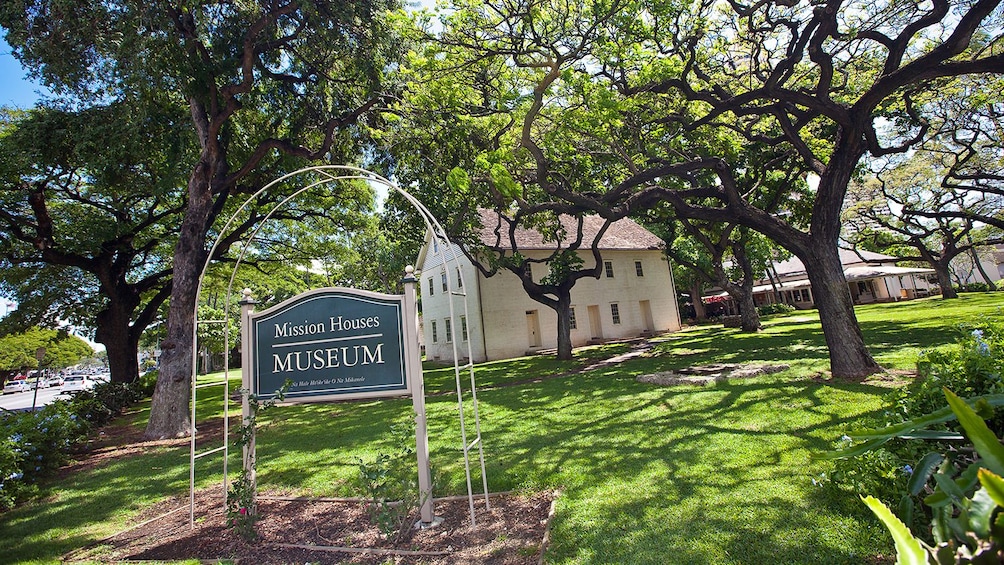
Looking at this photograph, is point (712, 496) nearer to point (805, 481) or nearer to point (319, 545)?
point (805, 481)

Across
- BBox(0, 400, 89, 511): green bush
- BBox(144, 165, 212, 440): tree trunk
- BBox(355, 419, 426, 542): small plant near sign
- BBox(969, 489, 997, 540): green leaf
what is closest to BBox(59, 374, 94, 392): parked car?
BBox(144, 165, 212, 440): tree trunk

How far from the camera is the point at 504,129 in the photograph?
1073 cm

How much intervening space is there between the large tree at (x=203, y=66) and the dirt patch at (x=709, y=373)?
921cm

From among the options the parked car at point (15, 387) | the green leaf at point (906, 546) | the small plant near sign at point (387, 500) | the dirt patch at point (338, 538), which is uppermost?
the parked car at point (15, 387)

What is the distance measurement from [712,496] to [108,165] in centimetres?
1406

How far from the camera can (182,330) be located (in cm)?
1021

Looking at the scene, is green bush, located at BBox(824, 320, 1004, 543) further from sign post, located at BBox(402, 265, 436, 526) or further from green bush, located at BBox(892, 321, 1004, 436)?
sign post, located at BBox(402, 265, 436, 526)

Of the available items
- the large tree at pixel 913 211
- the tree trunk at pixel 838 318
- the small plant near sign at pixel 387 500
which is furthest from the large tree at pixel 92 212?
the large tree at pixel 913 211

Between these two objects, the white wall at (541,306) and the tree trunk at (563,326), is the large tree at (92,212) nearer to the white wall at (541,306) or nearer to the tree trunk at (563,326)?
the white wall at (541,306)

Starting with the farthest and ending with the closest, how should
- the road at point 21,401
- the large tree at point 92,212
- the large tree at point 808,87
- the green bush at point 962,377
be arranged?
the road at point 21,401
the large tree at point 92,212
the large tree at point 808,87
the green bush at point 962,377

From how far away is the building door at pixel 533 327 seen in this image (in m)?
23.7

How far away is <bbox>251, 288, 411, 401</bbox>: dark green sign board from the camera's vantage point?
14.7ft

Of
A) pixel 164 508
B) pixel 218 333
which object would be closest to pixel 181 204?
pixel 164 508

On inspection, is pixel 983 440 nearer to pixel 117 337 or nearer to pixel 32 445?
pixel 32 445
